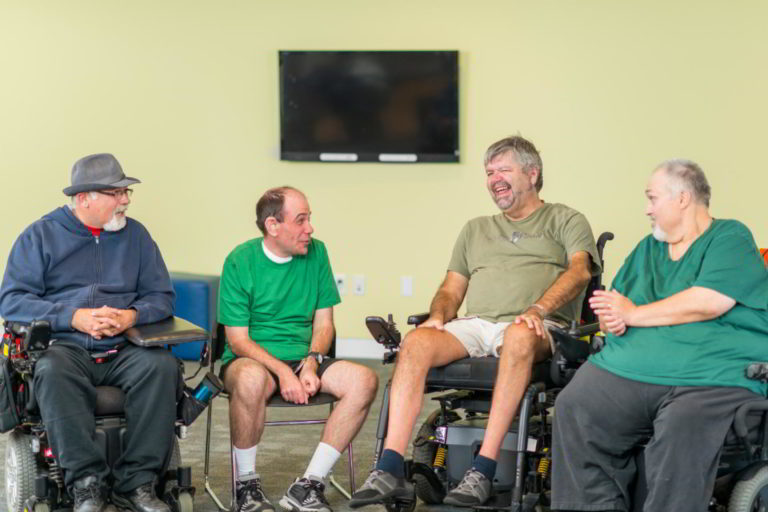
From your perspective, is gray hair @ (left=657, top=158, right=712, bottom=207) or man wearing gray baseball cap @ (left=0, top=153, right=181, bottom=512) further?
man wearing gray baseball cap @ (left=0, top=153, right=181, bottom=512)

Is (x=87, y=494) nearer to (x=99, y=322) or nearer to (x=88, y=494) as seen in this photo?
(x=88, y=494)

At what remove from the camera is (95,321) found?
346 centimetres

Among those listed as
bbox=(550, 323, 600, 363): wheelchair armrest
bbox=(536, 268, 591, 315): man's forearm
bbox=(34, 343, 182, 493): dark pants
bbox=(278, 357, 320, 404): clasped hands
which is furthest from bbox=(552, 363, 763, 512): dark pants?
bbox=(34, 343, 182, 493): dark pants

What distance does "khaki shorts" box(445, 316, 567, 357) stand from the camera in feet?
11.9

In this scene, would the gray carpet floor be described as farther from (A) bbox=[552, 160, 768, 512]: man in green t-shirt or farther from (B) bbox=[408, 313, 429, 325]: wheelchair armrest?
(A) bbox=[552, 160, 768, 512]: man in green t-shirt

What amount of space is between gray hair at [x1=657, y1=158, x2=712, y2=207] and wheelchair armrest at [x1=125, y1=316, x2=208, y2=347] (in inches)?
58.1

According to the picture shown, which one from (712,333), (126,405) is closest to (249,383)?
(126,405)

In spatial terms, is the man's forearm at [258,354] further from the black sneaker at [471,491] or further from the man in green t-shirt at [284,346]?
the black sneaker at [471,491]

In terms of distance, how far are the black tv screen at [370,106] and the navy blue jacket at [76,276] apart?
9.64ft

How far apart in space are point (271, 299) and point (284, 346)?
0.53 feet

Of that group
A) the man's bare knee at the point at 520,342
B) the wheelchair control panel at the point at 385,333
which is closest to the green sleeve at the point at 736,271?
the man's bare knee at the point at 520,342

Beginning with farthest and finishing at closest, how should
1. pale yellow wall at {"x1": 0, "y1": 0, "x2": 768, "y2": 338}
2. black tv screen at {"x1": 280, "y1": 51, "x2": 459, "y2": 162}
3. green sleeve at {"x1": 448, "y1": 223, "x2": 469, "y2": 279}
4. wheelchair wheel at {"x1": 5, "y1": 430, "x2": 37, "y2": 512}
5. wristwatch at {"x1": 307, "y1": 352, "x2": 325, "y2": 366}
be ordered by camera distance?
1. black tv screen at {"x1": 280, "y1": 51, "x2": 459, "y2": 162}
2. pale yellow wall at {"x1": 0, "y1": 0, "x2": 768, "y2": 338}
3. green sleeve at {"x1": 448, "y1": 223, "x2": 469, "y2": 279}
4. wristwatch at {"x1": 307, "y1": 352, "x2": 325, "y2": 366}
5. wheelchair wheel at {"x1": 5, "y1": 430, "x2": 37, "y2": 512}

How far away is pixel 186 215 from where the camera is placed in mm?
6805

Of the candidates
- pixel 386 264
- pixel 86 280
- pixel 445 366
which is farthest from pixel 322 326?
pixel 386 264
